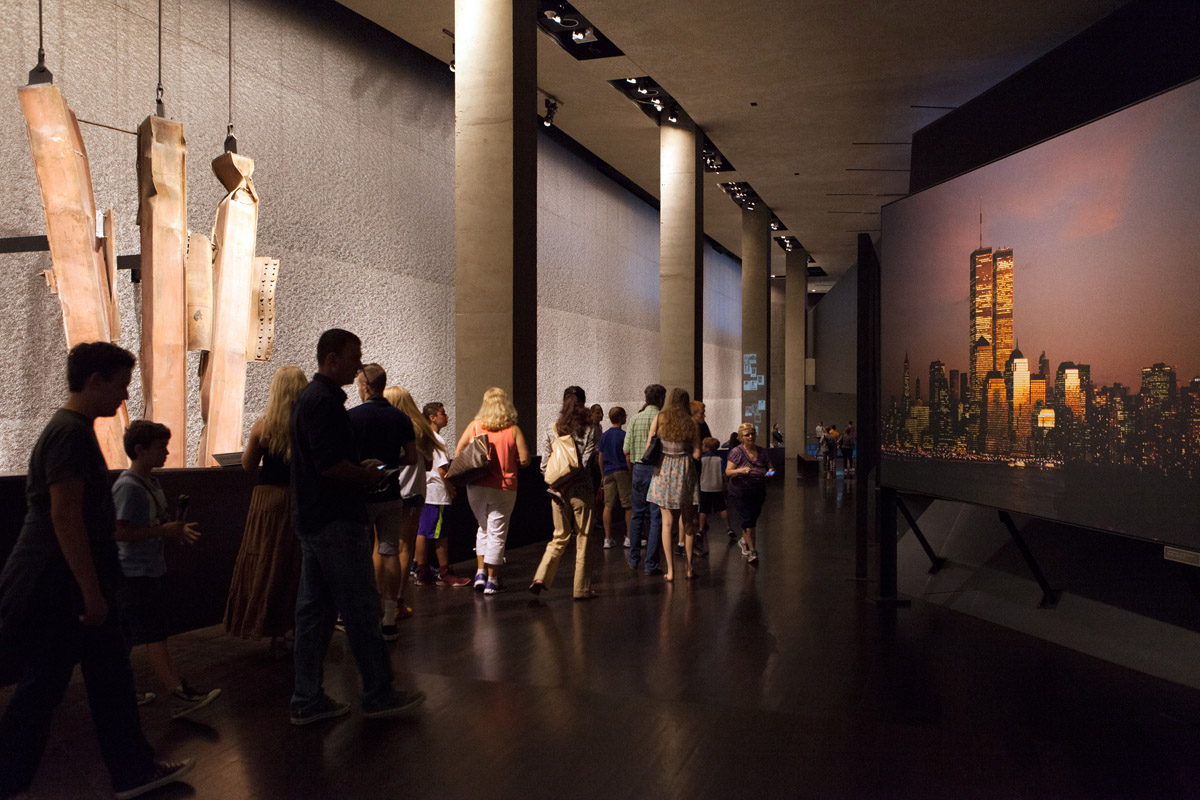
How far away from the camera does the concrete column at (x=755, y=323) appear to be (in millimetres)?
19734

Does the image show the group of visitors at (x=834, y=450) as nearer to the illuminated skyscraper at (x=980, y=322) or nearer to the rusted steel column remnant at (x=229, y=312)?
the illuminated skyscraper at (x=980, y=322)

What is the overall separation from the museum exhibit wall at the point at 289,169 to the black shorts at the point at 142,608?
3.45 metres

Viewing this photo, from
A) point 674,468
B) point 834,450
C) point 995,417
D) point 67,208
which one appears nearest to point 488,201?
point 674,468

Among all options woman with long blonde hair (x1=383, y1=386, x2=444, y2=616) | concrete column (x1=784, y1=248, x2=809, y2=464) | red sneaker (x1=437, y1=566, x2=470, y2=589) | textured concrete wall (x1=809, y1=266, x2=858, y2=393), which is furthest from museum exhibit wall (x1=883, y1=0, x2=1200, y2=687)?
concrete column (x1=784, y1=248, x2=809, y2=464)

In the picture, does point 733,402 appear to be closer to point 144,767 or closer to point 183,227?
point 183,227

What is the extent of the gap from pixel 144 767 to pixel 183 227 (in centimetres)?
409

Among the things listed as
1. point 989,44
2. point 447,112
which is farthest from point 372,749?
point 989,44

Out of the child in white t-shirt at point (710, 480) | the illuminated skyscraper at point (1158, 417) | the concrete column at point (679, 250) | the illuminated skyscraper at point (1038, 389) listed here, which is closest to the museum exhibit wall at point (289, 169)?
the child in white t-shirt at point (710, 480)

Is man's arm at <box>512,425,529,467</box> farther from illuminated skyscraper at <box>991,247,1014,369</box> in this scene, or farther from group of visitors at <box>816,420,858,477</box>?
group of visitors at <box>816,420,858,477</box>

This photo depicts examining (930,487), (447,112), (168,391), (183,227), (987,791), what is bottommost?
(987,791)

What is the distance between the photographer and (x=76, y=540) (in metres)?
2.81

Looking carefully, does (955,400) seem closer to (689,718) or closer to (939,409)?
(939,409)

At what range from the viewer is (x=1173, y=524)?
3.93 meters

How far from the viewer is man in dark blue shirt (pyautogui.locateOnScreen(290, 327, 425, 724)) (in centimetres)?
384
